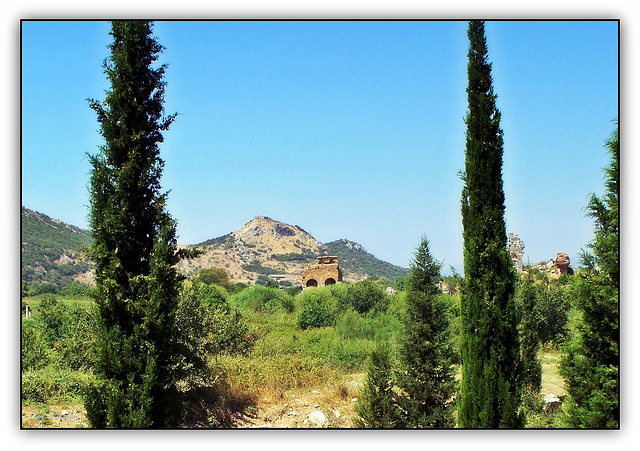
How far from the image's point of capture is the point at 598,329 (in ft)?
20.4

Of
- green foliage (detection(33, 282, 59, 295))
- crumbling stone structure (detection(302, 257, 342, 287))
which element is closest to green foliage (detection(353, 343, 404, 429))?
green foliage (detection(33, 282, 59, 295))

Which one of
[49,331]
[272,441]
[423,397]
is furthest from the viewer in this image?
[49,331]

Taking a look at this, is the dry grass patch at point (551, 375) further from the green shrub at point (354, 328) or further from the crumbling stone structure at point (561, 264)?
the crumbling stone structure at point (561, 264)

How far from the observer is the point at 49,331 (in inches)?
635

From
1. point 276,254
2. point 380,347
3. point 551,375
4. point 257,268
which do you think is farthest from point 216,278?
point 380,347

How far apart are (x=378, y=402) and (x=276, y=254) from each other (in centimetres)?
7046

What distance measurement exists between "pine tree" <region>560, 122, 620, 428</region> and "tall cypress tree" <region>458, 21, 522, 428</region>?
2.43ft

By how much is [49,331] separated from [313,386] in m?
9.68

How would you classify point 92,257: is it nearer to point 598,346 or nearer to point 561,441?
point 561,441

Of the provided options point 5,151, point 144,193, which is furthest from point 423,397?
point 5,151

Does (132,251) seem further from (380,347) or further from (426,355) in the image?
(426,355)

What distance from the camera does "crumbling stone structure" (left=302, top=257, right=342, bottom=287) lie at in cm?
4475

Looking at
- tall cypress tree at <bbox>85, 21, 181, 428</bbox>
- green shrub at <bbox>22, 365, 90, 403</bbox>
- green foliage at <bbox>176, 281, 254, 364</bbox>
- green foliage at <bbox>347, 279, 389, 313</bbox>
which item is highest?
tall cypress tree at <bbox>85, 21, 181, 428</bbox>

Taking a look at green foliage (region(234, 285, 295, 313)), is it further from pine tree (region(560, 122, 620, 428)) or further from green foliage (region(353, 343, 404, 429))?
pine tree (region(560, 122, 620, 428))
